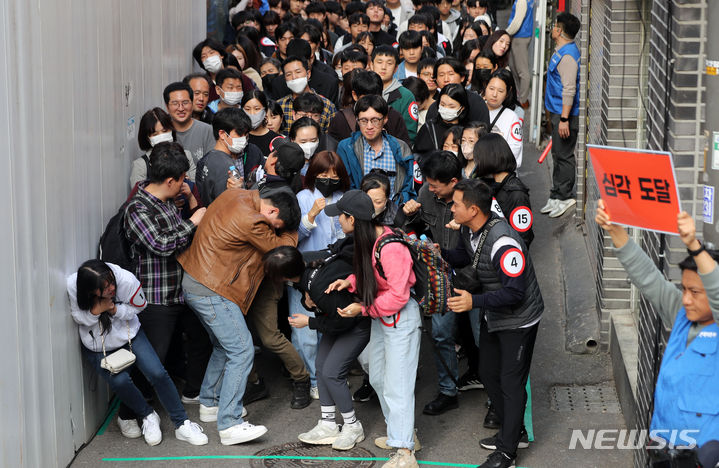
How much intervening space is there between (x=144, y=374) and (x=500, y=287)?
243cm

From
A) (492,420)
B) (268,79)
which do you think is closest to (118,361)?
(492,420)

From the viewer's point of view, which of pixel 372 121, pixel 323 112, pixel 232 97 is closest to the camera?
pixel 372 121

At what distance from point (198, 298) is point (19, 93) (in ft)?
5.94

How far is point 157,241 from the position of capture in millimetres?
6438

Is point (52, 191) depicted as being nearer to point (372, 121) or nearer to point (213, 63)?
point (372, 121)

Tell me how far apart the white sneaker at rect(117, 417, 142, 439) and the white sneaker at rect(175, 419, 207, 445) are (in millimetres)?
267

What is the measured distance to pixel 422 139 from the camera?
8375mm

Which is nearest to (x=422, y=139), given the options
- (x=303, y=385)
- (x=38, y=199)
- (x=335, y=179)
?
(x=335, y=179)

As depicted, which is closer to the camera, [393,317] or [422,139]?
[393,317]

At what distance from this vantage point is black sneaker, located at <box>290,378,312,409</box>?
713 centimetres

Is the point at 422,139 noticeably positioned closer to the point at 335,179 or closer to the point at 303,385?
the point at 335,179

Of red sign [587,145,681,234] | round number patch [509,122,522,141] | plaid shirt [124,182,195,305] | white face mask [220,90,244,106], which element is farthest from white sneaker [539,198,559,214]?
red sign [587,145,681,234]

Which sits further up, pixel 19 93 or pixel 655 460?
pixel 19 93

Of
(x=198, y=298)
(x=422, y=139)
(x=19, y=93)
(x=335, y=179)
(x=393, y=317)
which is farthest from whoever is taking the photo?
(x=422, y=139)
